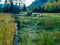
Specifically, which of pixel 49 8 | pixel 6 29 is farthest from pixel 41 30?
pixel 6 29

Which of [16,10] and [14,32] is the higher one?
[16,10]

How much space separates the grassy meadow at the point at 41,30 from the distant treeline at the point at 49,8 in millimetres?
48

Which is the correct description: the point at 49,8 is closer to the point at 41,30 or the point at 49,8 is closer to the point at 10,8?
the point at 41,30

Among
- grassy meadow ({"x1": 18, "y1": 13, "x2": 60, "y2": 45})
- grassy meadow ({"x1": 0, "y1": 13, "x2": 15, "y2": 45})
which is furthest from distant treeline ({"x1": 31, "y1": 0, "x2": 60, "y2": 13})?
grassy meadow ({"x1": 0, "y1": 13, "x2": 15, "y2": 45})

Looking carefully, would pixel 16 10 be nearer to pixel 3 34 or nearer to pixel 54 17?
pixel 3 34

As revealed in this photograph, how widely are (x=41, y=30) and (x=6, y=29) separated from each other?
16.0 inches

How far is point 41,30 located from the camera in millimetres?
1733

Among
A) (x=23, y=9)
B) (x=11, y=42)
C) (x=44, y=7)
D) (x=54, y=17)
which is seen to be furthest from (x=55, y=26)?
(x=11, y=42)

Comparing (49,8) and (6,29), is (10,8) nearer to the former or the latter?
(6,29)

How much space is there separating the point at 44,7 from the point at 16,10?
335 mm

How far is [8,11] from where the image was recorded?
5.74 ft

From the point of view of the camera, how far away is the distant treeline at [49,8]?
5.74 feet

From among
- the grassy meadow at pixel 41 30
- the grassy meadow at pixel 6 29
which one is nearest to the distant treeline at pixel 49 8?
the grassy meadow at pixel 41 30

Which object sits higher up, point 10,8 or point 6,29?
point 10,8
